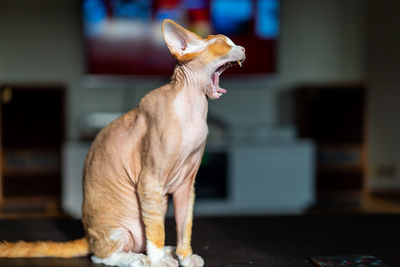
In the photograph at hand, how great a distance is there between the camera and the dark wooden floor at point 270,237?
106cm

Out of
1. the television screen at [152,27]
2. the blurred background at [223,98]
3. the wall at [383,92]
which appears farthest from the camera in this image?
the wall at [383,92]

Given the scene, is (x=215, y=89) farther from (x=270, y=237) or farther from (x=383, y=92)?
(x=383, y=92)

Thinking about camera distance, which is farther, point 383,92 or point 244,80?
point 383,92

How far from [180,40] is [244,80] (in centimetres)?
292

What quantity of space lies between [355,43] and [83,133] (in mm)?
2504

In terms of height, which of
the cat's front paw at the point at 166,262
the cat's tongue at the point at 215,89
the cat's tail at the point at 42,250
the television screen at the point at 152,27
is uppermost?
the television screen at the point at 152,27

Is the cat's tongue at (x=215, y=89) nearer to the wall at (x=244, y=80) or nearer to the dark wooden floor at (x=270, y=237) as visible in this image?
the dark wooden floor at (x=270, y=237)

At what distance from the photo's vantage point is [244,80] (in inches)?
151

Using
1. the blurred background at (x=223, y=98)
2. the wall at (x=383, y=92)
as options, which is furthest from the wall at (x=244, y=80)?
the wall at (x=383, y=92)

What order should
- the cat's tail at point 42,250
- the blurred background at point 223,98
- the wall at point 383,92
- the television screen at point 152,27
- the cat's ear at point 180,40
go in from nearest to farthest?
the cat's ear at point 180,40 → the cat's tail at point 42,250 → the blurred background at point 223,98 → the television screen at point 152,27 → the wall at point 383,92

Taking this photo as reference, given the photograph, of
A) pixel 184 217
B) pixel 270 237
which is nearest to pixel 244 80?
pixel 270 237

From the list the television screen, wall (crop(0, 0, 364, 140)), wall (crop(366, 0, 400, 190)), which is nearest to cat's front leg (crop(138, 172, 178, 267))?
the television screen

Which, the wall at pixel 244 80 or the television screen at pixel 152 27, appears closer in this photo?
the television screen at pixel 152 27

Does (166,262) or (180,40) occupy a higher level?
(180,40)
